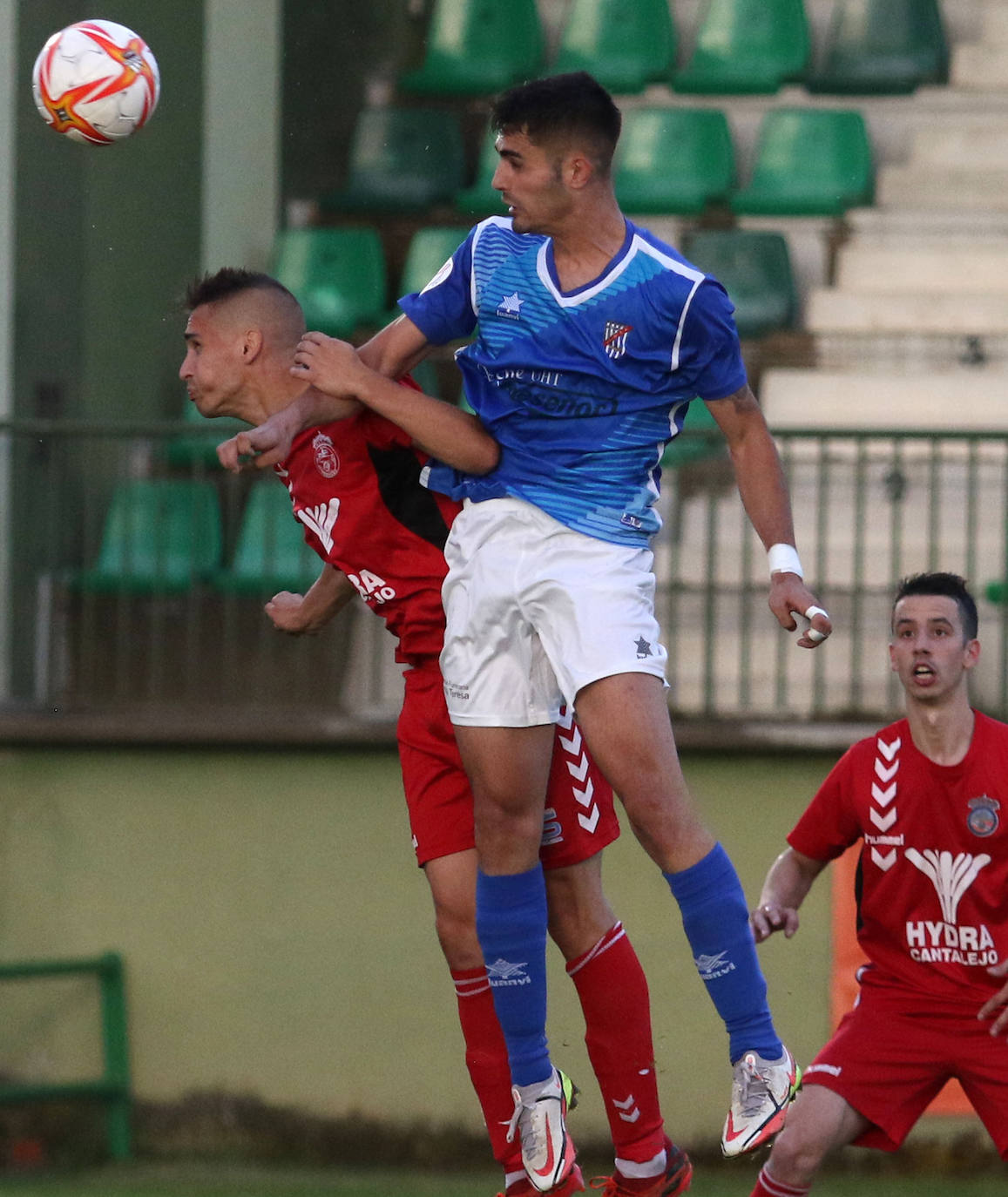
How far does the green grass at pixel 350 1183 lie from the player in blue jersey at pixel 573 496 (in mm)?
3537

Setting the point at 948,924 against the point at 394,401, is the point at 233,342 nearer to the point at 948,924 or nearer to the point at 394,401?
the point at 394,401

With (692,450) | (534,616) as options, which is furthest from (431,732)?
(692,450)

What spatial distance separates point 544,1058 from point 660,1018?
3.46 meters

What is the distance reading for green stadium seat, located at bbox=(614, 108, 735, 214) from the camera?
9625 mm

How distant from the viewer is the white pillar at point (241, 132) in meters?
9.32

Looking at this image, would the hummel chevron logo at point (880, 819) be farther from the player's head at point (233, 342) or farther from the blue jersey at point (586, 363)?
the player's head at point (233, 342)

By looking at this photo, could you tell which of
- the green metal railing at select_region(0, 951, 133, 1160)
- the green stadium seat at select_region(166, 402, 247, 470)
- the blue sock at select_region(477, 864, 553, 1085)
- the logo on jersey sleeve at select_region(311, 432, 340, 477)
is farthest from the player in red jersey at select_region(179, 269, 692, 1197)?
the green metal railing at select_region(0, 951, 133, 1160)

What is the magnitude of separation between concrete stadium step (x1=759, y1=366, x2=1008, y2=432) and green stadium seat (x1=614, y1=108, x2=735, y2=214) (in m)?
1.28

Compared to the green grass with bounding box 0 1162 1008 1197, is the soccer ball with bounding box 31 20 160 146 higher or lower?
higher

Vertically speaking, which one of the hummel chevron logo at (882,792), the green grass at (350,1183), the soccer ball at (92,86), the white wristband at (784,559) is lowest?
the green grass at (350,1183)

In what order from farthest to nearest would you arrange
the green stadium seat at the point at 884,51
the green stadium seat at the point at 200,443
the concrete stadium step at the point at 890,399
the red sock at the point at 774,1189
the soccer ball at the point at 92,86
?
the green stadium seat at the point at 884,51 < the concrete stadium step at the point at 890,399 < the green stadium seat at the point at 200,443 < the red sock at the point at 774,1189 < the soccer ball at the point at 92,86

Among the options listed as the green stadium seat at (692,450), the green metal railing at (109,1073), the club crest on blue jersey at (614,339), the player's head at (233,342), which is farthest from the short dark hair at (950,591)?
the green metal railing at (109,1073)

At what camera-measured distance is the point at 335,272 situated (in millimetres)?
9477

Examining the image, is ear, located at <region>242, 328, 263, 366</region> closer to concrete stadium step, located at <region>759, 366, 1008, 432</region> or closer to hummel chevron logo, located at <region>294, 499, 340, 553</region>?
hummel chevron logo, located at <region>294, 499, 340, 553</region>
